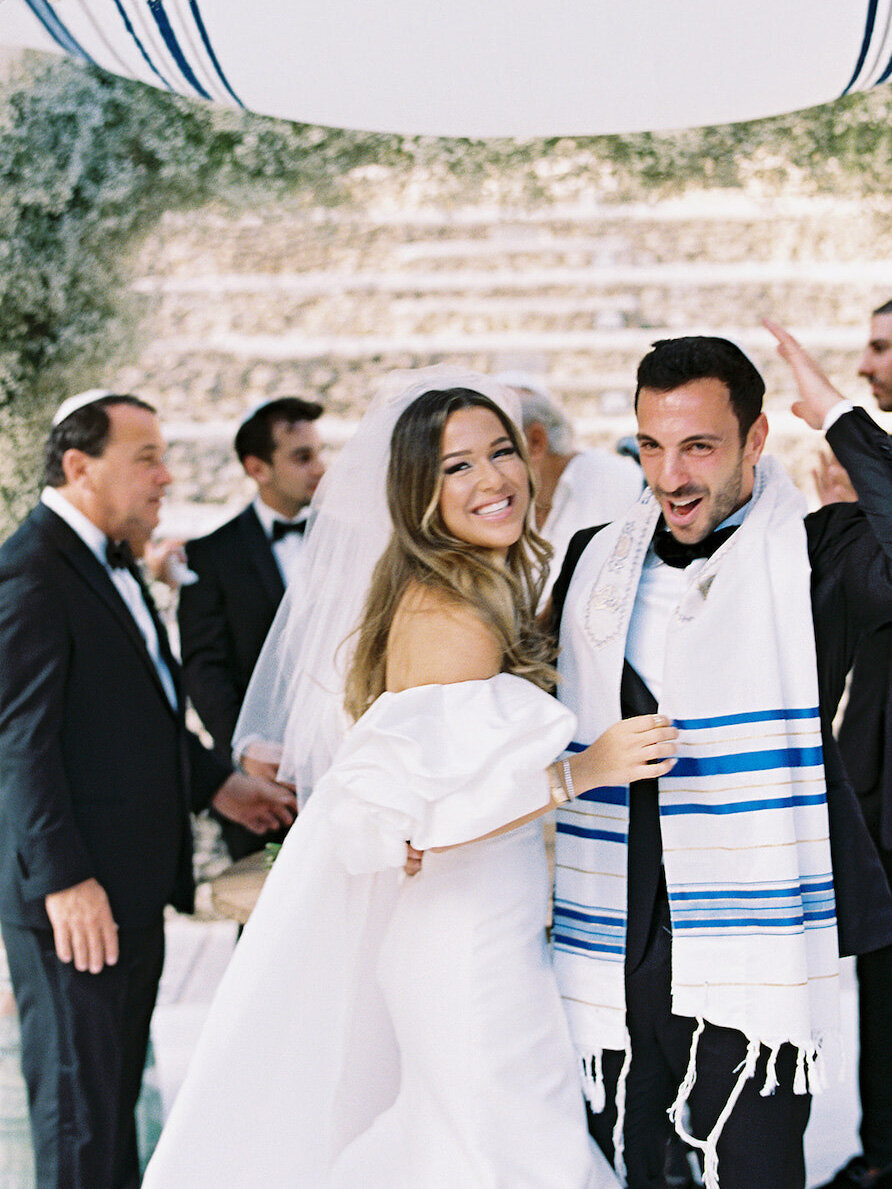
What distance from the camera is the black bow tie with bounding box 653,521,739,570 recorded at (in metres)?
2.21

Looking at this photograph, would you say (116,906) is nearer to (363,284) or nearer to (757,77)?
(757,77)

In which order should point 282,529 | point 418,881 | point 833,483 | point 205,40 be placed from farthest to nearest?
1. point 282,529
2. point 833,483
3. point 205,40
4. point 418,881

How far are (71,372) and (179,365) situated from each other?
632 millimetres

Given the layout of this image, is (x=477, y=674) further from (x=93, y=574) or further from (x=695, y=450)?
(x=93, y=574)

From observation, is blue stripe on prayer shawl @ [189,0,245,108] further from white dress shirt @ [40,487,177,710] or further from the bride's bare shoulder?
the bride's bare shoulder

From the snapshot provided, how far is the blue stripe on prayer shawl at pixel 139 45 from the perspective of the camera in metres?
2.54

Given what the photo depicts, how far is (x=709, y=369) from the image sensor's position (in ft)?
7.09

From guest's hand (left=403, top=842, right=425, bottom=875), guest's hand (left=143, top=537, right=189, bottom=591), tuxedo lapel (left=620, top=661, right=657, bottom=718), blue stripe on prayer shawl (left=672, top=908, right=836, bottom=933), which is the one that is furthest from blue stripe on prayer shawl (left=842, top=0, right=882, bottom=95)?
guest's hand (left=143, top=537, right=189, bottom=591)

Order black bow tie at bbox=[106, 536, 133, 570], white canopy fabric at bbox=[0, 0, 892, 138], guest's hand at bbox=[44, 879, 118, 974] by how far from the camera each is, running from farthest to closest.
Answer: black bow tie at bbox=[106, 536, 133, 570] → guest's hand at bbox=[44, 879, 118, 974] → white canopy fabric at bbox=[0, 0, 892, 138]

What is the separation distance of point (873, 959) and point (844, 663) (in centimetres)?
136

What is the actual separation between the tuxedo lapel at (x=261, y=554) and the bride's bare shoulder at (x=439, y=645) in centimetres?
171

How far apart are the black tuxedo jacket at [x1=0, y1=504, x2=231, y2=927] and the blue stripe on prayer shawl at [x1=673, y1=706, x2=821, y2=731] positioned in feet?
4.86

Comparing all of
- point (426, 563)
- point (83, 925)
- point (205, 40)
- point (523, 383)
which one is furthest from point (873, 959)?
point (205, 40)

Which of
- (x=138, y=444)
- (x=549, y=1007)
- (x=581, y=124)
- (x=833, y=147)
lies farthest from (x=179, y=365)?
(x=549, y=1007)
